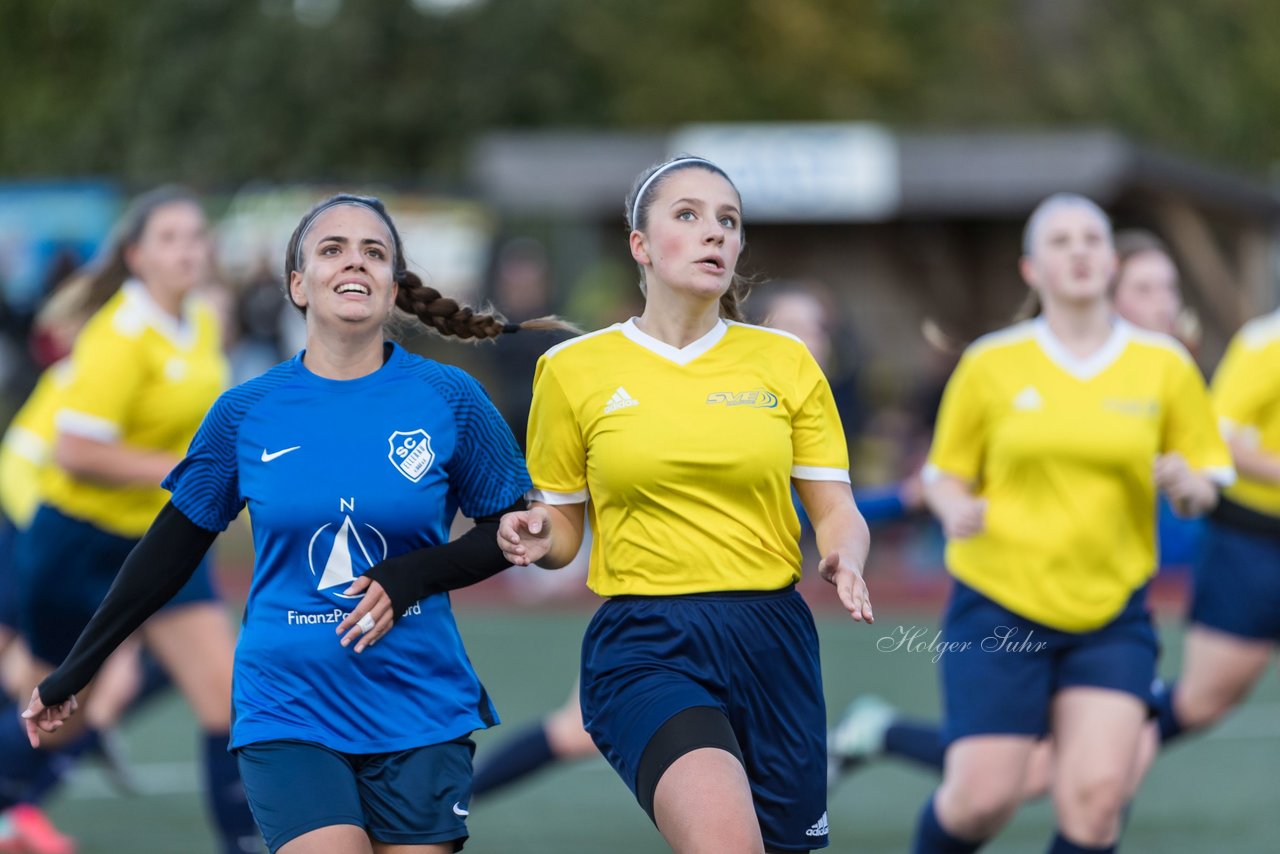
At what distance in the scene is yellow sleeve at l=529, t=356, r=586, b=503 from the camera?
182 inches

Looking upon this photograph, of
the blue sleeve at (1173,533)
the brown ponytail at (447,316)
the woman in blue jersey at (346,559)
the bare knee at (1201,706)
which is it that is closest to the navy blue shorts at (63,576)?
the brown ponytail at (447,316)

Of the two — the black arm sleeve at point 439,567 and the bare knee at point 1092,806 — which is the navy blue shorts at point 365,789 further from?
the bare knee at point 1092,806

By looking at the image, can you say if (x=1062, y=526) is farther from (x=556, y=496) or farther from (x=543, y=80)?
(x=543, y=80)

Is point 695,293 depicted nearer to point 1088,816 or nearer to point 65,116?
Answer: point 1088,816

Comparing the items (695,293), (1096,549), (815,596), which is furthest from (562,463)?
(815,596)

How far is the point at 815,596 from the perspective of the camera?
52.5 ft

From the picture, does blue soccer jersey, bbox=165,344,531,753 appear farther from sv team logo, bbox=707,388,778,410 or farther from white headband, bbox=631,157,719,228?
white headband, bbox=631,157,719,228

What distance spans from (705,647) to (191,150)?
34484 mm

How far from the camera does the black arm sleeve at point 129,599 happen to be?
171 inches

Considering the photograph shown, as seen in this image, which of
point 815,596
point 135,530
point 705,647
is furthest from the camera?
point 815,596

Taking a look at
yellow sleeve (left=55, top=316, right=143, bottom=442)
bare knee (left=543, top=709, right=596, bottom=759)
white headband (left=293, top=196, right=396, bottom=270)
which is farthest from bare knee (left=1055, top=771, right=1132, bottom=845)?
yellow sleeve (left=55, top=316, right=143, bottom=442)

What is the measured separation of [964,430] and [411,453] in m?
2.14

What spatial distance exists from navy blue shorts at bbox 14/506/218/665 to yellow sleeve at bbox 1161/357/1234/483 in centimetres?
313

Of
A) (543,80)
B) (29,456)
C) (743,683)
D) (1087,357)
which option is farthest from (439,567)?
(543,80)
